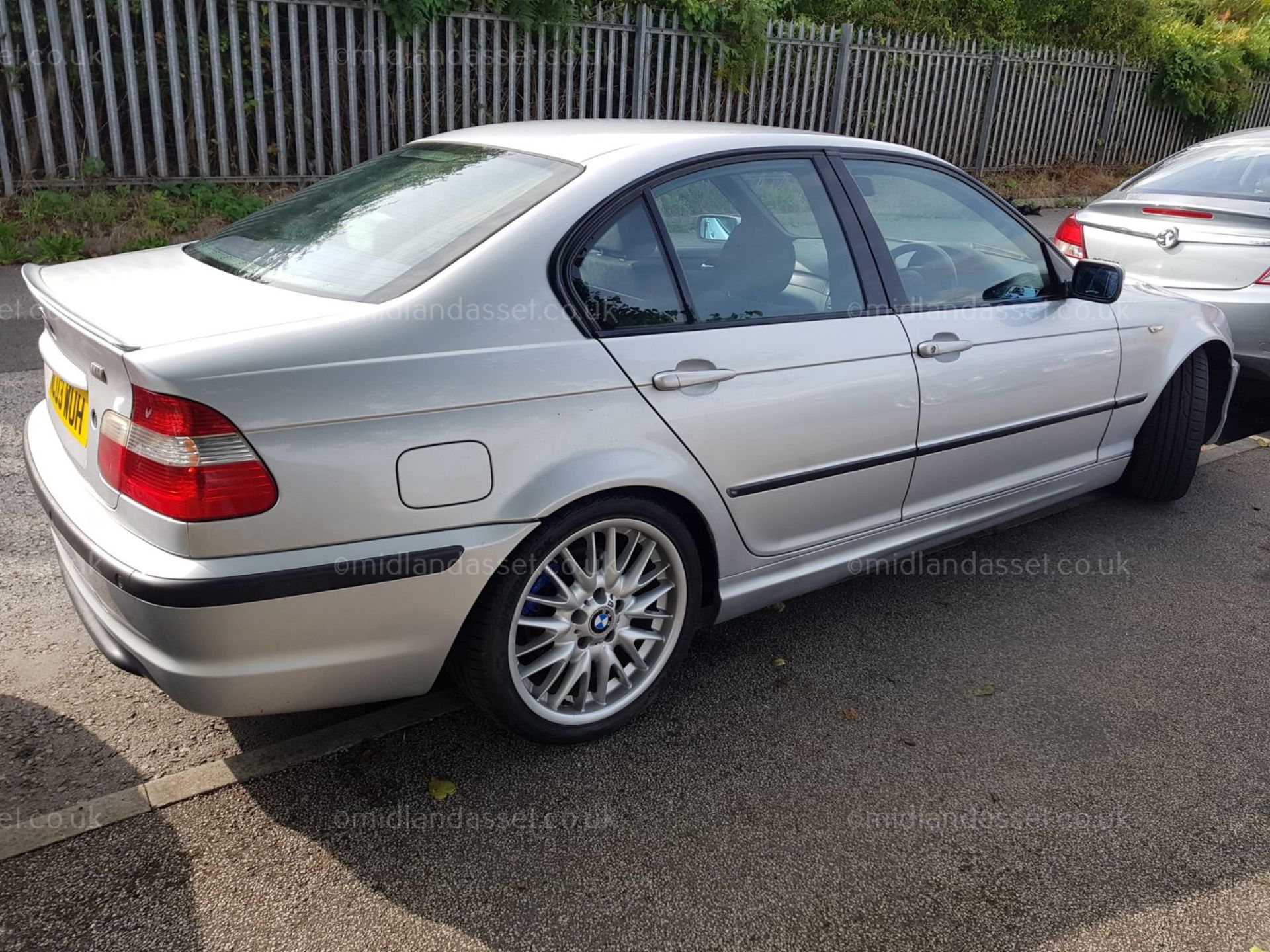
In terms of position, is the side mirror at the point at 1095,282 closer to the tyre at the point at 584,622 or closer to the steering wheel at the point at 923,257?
the steering wheel at the point at 923,257

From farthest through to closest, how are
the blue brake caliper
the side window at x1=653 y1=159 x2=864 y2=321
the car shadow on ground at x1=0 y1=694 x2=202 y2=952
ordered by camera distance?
the side window at x1=653 y1=159 x2=864 y2=321 < the blue brake caliper < the car shadow on ground at x1=0 y1=694 x2=202 y2=952

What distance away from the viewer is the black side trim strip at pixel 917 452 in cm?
309

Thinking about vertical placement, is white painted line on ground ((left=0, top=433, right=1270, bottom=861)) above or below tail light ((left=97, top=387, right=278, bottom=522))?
below

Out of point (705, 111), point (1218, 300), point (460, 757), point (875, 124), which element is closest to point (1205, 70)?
point (875, 124)

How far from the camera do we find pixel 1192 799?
2885 millimetres

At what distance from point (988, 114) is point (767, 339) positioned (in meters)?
12.1

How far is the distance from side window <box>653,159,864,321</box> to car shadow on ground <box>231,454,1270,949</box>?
1.17 m

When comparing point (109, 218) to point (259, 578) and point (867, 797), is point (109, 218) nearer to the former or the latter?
point (259, 578)

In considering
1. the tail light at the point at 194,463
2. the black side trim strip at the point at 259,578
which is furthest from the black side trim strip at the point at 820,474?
the tail light at the point at 194,463

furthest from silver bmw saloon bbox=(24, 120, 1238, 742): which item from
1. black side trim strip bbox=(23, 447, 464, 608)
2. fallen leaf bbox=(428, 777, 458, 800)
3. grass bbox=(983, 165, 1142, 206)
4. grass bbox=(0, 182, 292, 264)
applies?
grass bbox=(983, 165, 1142, 206)

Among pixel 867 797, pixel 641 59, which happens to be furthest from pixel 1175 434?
pixel 641 59

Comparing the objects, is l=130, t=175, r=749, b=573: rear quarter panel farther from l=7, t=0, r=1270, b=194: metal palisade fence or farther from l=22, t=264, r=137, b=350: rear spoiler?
l=7, t=0, r=1270, b=194: metal palisade fence

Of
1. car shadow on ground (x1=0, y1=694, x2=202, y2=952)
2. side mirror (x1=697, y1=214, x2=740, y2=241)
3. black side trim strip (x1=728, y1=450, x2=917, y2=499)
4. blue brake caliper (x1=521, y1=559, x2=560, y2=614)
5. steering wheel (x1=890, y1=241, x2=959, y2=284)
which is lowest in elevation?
car shadow on ground (x1=0, y1=694, x2=202, y2=952)

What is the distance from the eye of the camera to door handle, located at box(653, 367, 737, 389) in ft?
9.27
